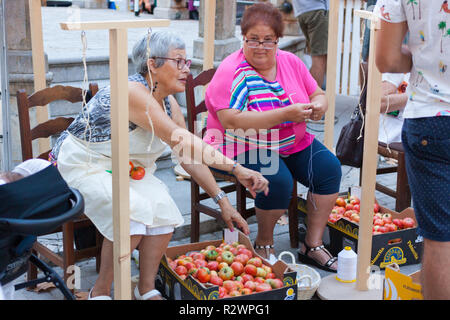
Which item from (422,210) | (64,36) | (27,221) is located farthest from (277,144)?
(64,36)

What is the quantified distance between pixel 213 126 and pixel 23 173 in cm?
141

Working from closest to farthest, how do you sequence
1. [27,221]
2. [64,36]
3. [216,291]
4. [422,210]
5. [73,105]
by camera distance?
[27,221] < [422,210] < [216,291] < [73,105] < [64,36]

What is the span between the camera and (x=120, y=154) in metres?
2.10

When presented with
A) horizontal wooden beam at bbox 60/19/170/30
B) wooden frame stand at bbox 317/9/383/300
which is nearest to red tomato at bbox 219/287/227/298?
wooden frame stand at bbox 317/9/383/300

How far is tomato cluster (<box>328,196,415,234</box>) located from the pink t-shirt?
0.50 m

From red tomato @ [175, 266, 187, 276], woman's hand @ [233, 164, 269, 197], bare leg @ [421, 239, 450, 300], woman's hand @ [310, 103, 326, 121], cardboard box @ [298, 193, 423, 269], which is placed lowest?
cardboard box @ [298, 193, 423, 269]

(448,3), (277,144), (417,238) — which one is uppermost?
(448,3)

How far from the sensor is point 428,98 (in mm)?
2156

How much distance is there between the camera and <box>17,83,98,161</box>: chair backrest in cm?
297

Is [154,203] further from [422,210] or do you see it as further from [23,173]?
[422,210]

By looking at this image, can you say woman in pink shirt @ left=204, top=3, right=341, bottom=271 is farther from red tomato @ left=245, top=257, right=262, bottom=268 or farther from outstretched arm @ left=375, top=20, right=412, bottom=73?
outstretched arm @ left=375, top=20, right=412, bottom=73

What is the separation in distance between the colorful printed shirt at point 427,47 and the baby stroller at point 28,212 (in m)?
1.23

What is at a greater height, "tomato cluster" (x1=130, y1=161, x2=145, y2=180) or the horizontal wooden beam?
the horizontal wooden beam

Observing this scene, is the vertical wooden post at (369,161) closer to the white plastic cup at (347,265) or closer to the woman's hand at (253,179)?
the white plastic cup at (347,265)
